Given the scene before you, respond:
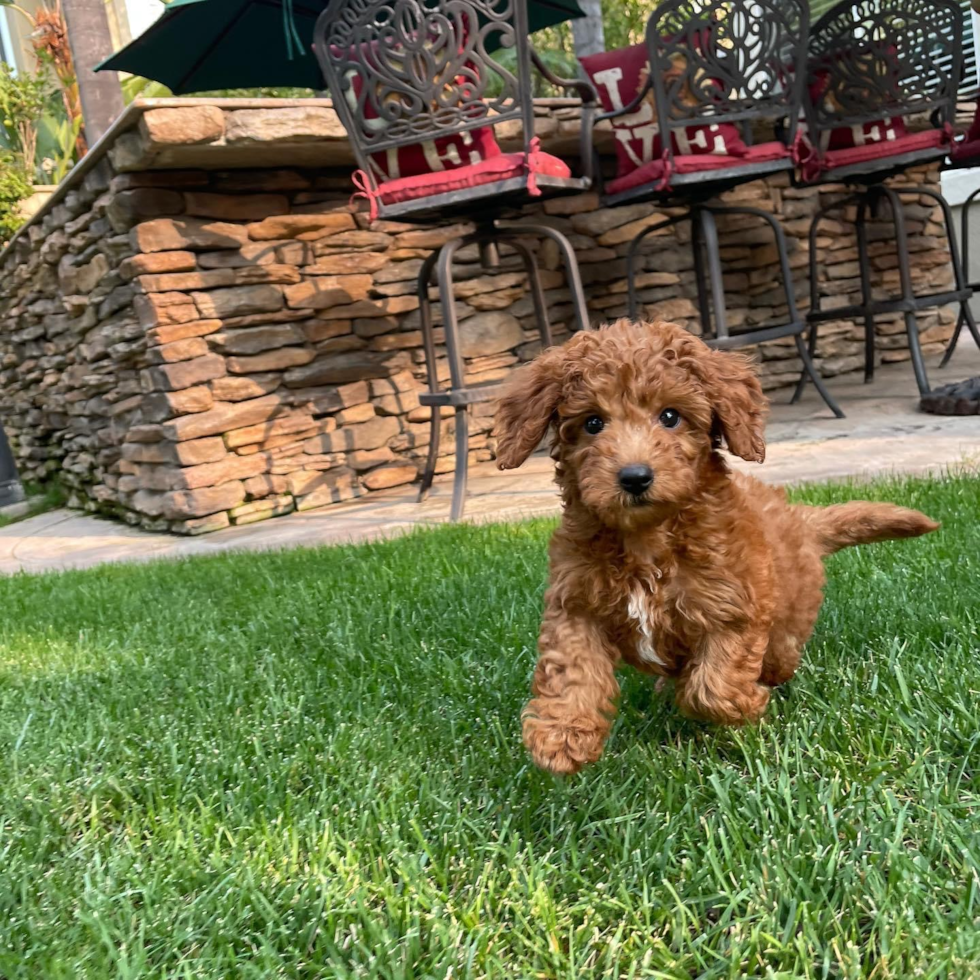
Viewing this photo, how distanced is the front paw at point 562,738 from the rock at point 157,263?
4.44 meters

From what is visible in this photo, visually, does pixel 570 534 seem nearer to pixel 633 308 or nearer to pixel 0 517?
pixel 633 308

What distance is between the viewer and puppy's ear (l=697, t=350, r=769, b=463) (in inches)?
75.4

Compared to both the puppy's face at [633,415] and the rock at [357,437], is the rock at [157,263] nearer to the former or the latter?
the rock at [357,437]

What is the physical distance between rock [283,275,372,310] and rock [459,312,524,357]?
0.74 m

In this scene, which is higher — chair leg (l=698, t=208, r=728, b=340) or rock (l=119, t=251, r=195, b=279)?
rock (l=119, t=251, r=195, b=279)

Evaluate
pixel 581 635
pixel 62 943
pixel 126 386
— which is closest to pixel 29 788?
pixel 62 943

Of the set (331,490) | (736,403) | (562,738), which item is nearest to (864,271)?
(331,490)

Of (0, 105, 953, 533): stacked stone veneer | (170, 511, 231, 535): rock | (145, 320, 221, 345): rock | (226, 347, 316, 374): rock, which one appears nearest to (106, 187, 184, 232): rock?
(0, 105, 953, 533): stacked stone veneer

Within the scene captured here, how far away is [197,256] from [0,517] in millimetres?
3848

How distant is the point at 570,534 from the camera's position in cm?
194

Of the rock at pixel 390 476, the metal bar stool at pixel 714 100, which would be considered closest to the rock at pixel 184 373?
the rock at pixel 390 476

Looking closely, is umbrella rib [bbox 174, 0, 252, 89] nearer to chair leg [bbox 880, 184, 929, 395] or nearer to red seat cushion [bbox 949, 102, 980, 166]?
chair leg [bbox 880, 184, 929, 395]

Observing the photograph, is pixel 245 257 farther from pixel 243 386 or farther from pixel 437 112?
pixel 437 112

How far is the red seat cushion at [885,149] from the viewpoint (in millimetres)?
5484
